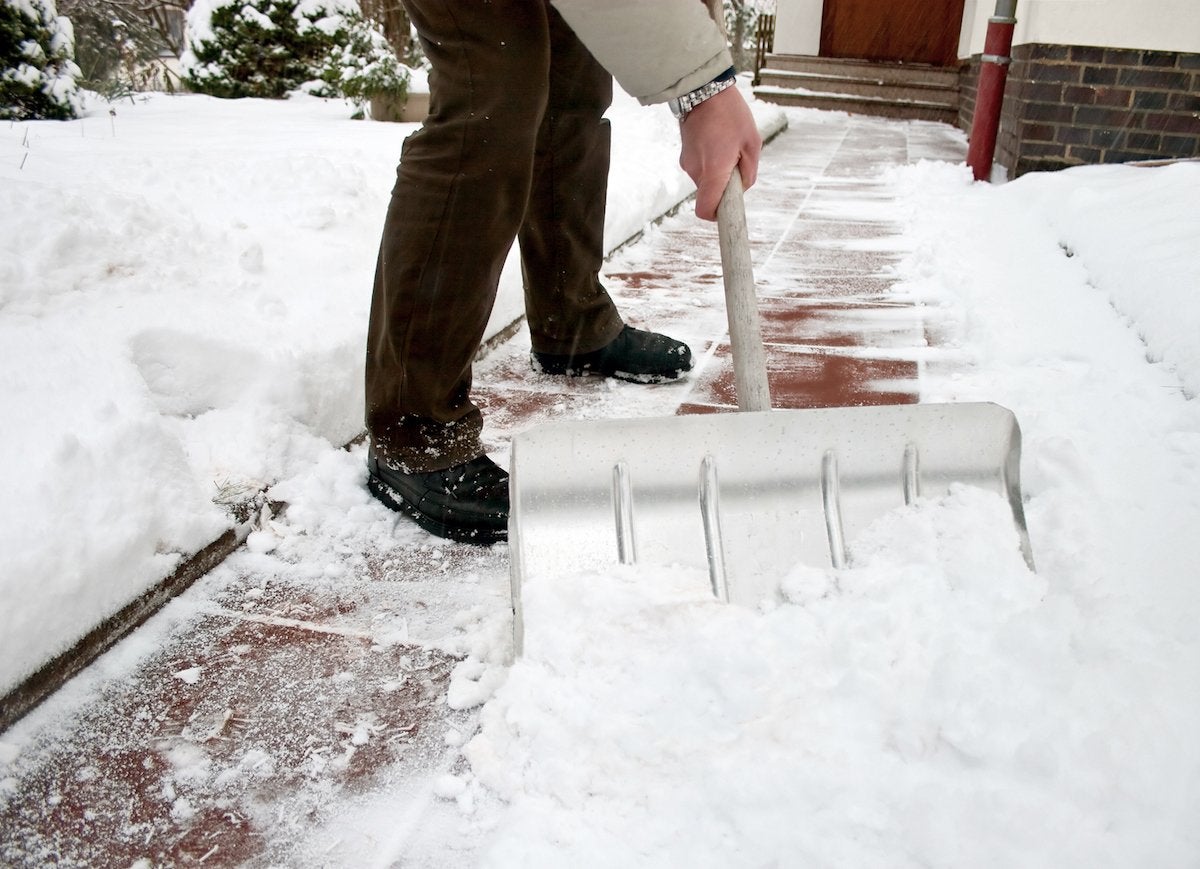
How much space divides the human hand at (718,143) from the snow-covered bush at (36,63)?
5514 millimetres

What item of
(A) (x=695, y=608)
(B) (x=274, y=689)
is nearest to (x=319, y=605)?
Result: (B) (x=274, y=689)

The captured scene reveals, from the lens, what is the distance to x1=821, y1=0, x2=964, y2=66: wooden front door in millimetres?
10234

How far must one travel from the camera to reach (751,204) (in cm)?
470

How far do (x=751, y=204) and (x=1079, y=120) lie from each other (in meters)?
1.79

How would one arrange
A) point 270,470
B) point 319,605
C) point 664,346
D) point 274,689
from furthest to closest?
point 664,346 → point 270,470 → point 319,605 → point 274,689

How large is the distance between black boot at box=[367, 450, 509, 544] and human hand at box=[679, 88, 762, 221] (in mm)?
645

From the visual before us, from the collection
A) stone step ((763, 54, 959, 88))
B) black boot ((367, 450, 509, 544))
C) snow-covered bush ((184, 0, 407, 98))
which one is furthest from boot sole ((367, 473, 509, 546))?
stone step ((763, 54, 959, 88))

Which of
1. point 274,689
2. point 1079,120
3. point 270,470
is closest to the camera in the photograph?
point 274,689

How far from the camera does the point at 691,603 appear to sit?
1145 millimetres

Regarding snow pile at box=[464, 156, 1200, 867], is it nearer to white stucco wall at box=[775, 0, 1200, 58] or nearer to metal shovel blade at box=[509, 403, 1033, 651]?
metal shovel blade at box=[509, 403, 1033, 651]

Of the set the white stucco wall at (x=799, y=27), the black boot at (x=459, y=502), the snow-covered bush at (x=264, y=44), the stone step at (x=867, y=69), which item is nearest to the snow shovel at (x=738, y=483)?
the black boot at (x=459, y=502)

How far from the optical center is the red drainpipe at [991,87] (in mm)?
4949

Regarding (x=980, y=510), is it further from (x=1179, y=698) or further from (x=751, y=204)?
(x=751, y=204)

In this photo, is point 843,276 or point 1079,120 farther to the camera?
point 1079,120
